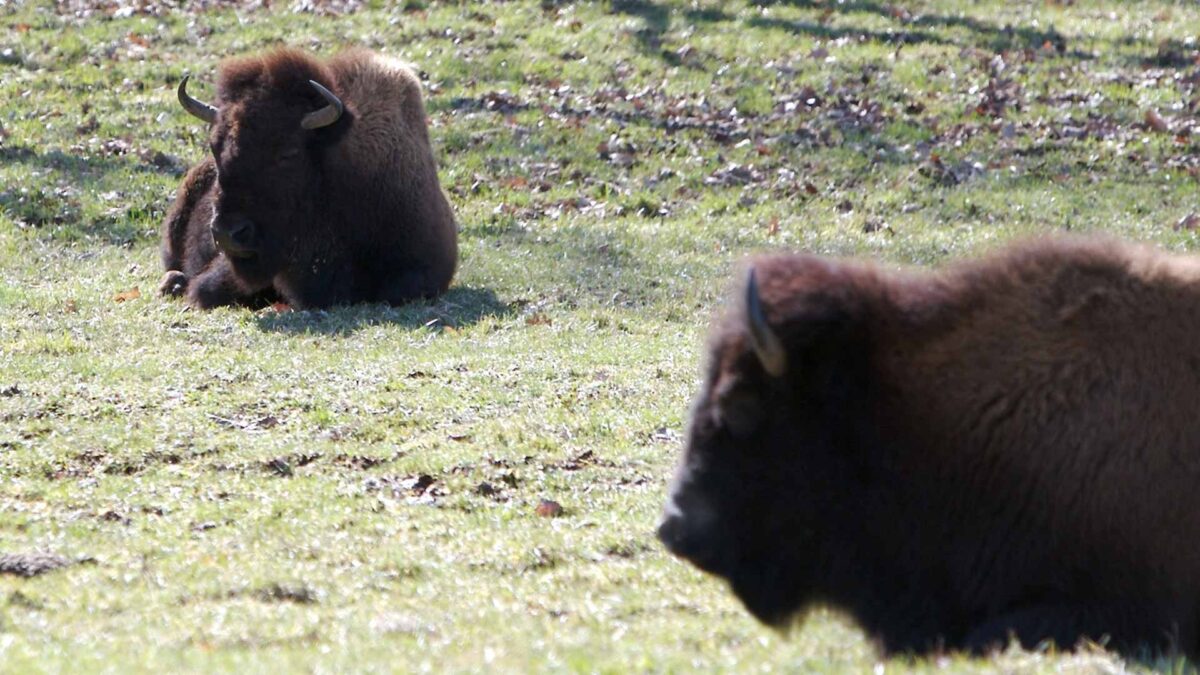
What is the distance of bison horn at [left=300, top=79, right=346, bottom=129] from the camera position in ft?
41.5

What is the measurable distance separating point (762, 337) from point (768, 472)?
51cm

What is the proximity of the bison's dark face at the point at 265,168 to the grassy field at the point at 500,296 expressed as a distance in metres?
0.61

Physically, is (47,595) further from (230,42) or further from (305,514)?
(230,42)

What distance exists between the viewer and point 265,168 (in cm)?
1246

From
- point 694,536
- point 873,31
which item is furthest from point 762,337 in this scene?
point 873,31

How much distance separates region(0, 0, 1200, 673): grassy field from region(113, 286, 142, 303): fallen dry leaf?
0.30 ft

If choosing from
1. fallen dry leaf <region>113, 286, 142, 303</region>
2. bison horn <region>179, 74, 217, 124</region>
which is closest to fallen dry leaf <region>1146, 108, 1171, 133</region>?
bison horn <region>179, 74, 217, 124</region>

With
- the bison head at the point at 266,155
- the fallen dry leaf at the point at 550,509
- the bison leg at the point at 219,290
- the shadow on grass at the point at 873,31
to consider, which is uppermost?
the fallen dry leaf at the point at 550,509

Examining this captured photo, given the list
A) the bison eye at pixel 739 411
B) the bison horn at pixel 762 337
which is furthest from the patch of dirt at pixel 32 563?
the bison horn at pixel 762 337

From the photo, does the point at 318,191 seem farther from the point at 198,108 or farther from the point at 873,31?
the point at 873,31

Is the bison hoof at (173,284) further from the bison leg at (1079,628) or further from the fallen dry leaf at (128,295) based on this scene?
the bison leg at (1079,628)

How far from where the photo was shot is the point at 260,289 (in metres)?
13.0

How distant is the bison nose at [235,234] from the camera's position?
12.4 meters

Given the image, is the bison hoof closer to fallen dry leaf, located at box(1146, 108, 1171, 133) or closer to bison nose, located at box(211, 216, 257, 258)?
bison nose, located at box(211, 216, 257, 258)
